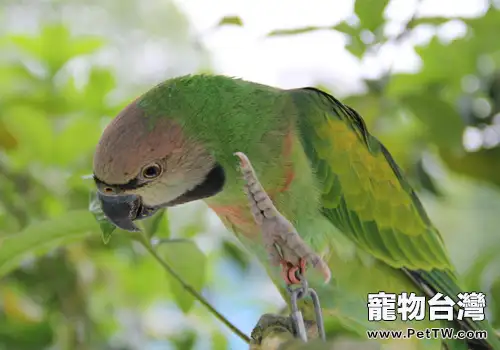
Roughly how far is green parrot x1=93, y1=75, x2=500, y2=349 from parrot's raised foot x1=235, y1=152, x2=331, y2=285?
0.45 ft

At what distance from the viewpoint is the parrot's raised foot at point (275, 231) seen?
0.29 metres

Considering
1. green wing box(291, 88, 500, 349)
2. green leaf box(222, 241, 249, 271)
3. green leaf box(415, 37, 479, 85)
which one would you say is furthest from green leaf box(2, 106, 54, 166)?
green leaf box(415, 37, 479, 85)

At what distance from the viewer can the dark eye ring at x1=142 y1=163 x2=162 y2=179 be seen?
43 centimetres

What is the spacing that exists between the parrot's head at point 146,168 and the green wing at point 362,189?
110 millimetres

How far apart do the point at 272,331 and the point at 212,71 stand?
40 cm

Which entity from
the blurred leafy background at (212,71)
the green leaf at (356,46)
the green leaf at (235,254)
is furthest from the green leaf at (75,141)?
the green leaf at (356,46)

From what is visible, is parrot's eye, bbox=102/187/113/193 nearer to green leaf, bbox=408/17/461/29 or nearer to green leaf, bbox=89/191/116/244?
green leaf, bbox=89/191/116/244

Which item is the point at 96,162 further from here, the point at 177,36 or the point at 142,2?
the point at 142,2

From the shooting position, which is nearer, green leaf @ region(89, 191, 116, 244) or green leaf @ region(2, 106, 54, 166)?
green leaf @ region(89, 191, 116, 244)

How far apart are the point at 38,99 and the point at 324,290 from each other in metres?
0.47

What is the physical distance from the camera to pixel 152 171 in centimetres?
43

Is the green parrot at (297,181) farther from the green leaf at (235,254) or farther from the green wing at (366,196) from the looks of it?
the green leaf at (235,254)

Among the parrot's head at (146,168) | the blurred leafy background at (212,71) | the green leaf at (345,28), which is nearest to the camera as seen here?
the parrot's head at (146,168)

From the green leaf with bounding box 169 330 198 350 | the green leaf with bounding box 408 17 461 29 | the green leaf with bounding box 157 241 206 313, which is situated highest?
the green leaf with bounding box 408 17 461 29
